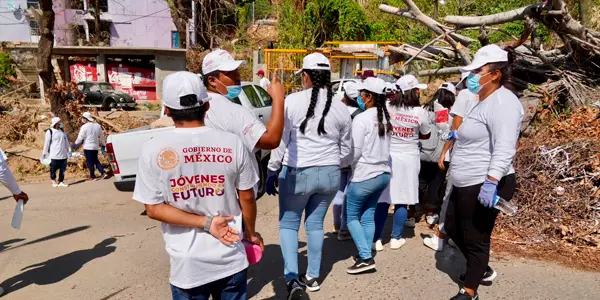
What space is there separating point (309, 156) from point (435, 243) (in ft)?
6.77

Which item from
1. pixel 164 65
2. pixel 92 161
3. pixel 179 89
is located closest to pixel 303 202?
pixel 179 89

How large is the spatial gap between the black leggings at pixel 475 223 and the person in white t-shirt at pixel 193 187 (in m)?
1.82

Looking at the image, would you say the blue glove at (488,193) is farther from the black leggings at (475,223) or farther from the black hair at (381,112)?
the black hair at (381,112)

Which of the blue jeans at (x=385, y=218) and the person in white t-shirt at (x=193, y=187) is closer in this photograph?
the person in white t-shirt at (x=193, y=187)

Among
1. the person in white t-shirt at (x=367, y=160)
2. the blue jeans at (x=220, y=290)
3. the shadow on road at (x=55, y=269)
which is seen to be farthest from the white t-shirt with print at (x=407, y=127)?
the shadow on road at (x=55, y=269)

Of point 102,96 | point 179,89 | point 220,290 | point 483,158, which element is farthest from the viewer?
point 102,96

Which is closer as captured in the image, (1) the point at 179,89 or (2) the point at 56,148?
(1) the point at 179,89

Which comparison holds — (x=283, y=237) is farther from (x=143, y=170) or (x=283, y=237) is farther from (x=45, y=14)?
(x=45, y=14)

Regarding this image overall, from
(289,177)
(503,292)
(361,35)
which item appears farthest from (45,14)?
(361,35)

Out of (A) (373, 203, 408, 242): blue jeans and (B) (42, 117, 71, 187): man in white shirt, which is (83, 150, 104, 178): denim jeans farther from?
(A) (373, 203, 408, 242): blue jeans

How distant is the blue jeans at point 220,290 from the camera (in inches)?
87.0

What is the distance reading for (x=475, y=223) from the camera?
3.21 meters

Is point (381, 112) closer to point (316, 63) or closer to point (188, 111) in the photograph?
point (316, 63)

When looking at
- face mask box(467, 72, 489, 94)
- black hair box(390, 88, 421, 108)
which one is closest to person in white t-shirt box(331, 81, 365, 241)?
black hair box(390, 88, 421, 108)
